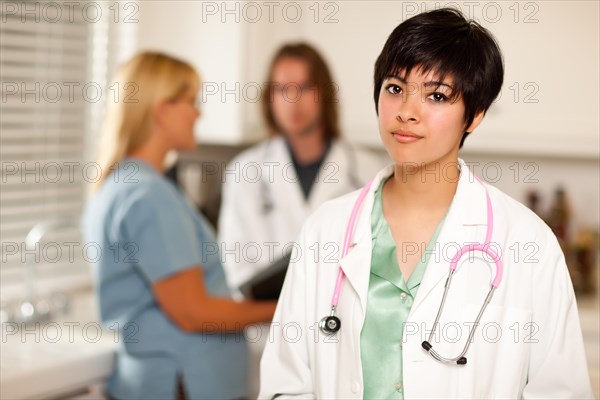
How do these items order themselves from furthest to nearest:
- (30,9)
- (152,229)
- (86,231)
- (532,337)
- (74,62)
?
(74,62) < (30,9) < (86,231) < (152,229) < (532,337)

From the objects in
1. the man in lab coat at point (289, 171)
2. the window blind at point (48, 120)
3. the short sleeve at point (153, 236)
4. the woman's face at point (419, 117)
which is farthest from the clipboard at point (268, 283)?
the woman's face at point (419, 117)

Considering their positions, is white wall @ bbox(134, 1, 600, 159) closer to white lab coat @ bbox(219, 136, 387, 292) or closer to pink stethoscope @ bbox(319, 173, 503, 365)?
white lab coat @ bbox(219, 136, 387, 292)

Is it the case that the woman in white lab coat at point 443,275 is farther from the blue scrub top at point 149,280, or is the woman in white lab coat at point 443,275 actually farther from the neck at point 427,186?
the blue scrub top at point 149,280

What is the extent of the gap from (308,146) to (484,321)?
4.18 ft

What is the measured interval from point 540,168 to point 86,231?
1225 mm

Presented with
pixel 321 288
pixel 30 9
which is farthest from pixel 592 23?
pixel 30 9

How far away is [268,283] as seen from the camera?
1.66m

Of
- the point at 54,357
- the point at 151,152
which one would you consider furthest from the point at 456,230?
the point at 54,357

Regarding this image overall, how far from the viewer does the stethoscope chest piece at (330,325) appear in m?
1.04

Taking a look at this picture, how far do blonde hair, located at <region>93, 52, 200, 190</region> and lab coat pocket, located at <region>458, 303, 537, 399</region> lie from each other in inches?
34.4

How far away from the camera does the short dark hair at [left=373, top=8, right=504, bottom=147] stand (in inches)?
38.4

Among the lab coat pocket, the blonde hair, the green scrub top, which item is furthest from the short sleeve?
the lab coat pocket

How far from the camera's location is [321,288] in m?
1.09

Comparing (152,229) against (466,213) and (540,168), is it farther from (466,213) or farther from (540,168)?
(540,168)
